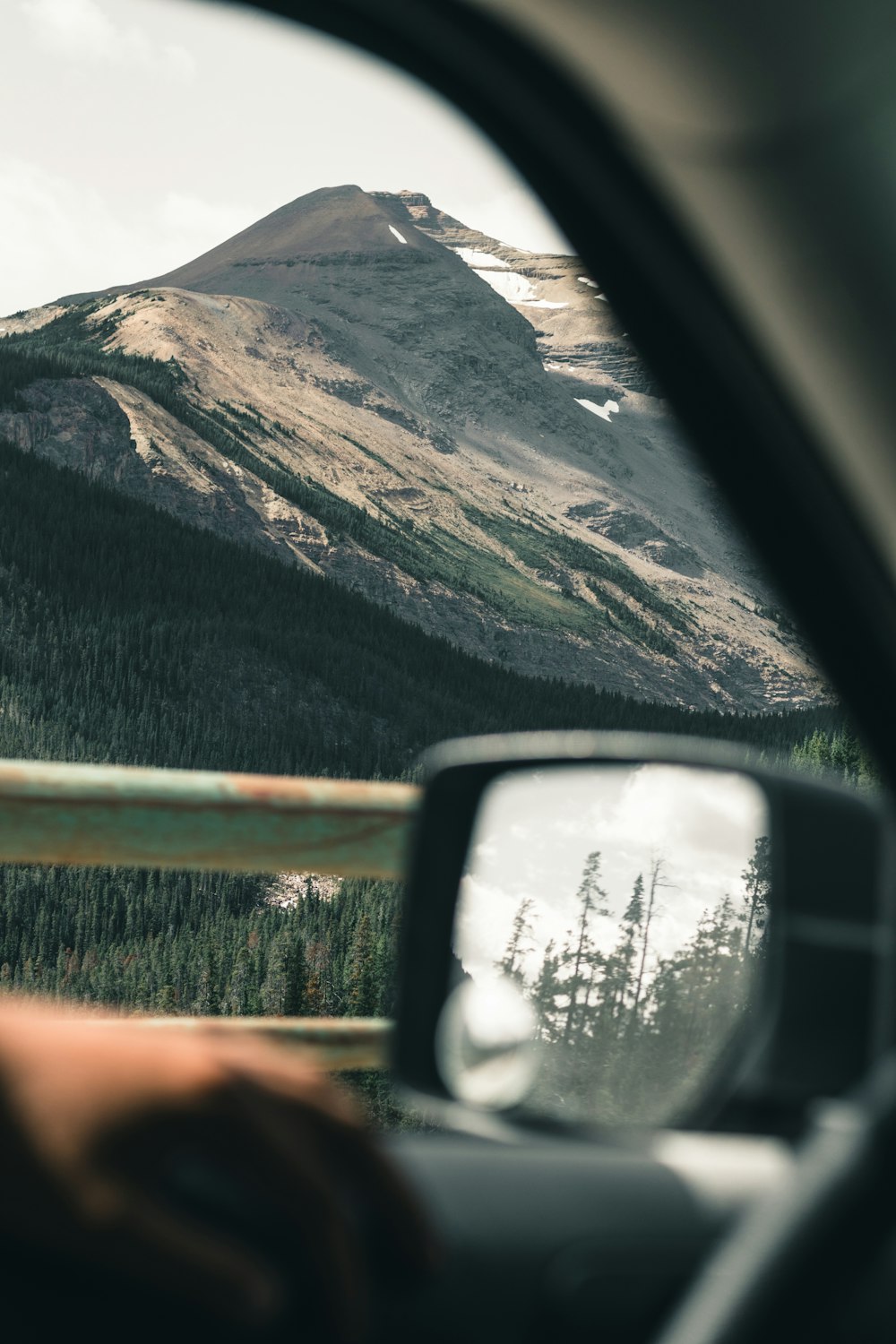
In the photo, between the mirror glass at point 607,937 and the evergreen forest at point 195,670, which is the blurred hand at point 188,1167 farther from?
Answer: the evergreen forest at point 195,670

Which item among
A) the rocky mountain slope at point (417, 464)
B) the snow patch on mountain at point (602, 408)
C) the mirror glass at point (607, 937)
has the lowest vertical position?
the mirror glass at point (607, 937)

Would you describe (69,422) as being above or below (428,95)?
above

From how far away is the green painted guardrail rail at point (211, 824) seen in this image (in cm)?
256

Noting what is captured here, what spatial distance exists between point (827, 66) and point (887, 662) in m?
0.45

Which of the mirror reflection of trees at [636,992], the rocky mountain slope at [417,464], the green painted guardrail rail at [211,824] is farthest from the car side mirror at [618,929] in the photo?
the rocky mountain slope at [417,464]

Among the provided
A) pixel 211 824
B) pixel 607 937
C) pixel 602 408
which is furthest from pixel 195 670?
pixel 602 408

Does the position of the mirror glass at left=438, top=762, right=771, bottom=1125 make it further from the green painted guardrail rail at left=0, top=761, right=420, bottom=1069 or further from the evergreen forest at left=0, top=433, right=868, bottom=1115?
the evergreen forest at left=0, top=433, right=868, bottom=1115

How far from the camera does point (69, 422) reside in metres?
111

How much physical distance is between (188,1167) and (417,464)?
142 metres

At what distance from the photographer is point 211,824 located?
2.61m

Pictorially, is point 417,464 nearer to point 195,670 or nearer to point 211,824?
point 195,670

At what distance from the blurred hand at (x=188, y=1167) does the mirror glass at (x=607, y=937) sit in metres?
0.24

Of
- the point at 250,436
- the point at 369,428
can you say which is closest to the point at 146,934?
the point at 250,436

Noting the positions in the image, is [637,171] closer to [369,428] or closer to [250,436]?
[250,436]
